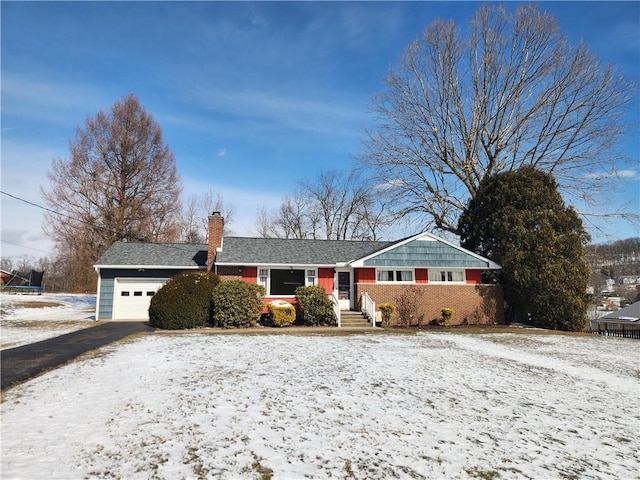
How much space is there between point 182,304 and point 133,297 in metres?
5.62

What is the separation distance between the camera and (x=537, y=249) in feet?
59.6

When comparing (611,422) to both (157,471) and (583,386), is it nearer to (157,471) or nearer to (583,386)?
(583,386)

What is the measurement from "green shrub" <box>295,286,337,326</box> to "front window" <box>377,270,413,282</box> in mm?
3384

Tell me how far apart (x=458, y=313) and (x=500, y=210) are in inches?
231

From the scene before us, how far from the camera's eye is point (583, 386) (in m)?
7.89

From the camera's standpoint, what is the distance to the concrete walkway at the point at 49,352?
768cm

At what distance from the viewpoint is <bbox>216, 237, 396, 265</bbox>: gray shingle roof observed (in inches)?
730

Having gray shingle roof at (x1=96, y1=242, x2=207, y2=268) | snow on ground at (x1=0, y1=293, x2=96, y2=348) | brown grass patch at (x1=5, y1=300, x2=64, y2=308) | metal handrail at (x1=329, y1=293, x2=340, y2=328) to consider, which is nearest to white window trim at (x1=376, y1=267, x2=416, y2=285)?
metal handrail at (x1=329, y1=293, x2=340, y2=328)

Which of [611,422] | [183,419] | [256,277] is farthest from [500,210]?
[183,419]

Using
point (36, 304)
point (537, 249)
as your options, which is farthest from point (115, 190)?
point (537, 249)

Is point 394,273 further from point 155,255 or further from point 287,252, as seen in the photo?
point 155,255

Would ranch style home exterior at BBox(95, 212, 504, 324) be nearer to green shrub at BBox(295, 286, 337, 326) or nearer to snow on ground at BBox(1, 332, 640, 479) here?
green shrub at BBox(295, 286, 337, 326)

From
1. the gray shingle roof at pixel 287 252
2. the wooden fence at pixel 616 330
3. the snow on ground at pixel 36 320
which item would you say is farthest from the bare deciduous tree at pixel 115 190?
the wooden fence at pixel 616 330

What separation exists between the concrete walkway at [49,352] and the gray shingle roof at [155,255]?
499cm
